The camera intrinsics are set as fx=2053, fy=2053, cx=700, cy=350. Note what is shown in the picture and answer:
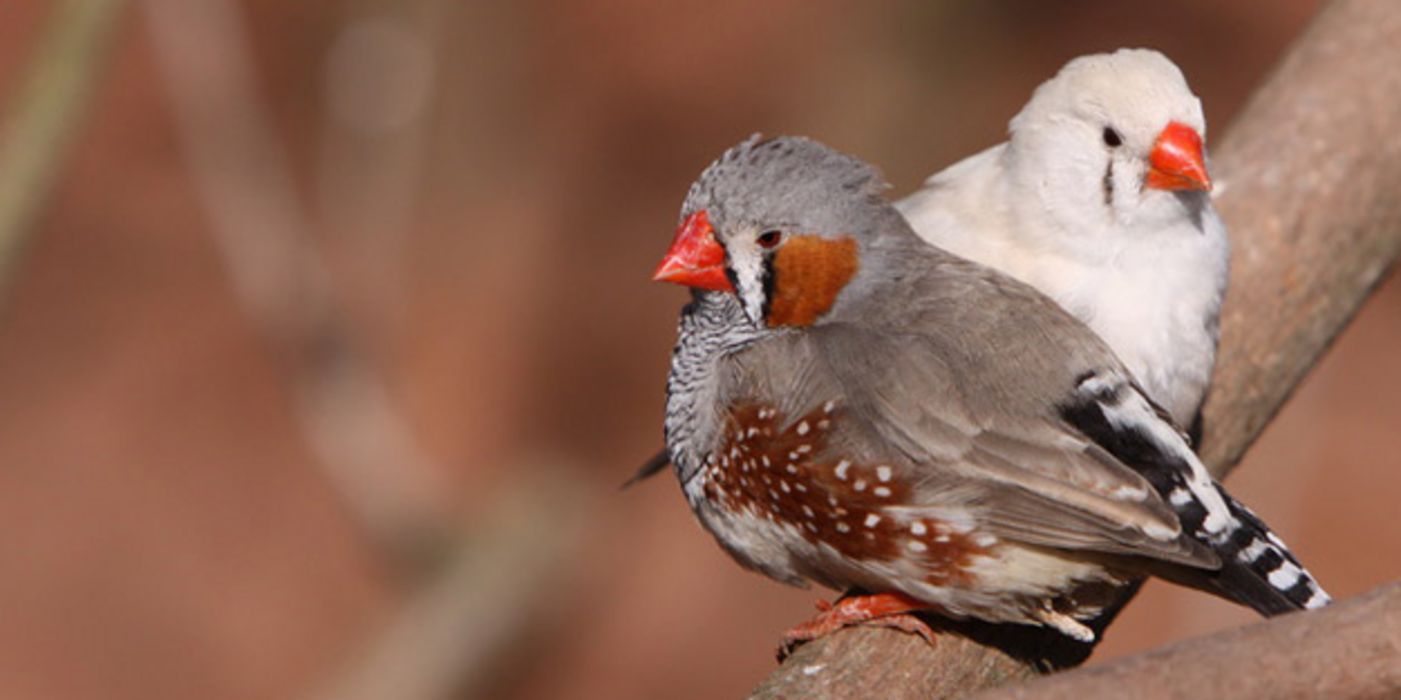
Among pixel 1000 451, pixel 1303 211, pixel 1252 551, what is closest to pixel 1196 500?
pixel 1252 551

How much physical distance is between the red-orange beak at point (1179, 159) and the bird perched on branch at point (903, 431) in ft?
0.75

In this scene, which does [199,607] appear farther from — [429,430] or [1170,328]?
[1170,328]

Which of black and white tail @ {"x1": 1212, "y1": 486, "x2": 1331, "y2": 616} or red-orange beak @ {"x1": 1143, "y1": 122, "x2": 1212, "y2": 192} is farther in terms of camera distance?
red-orange beak @ {"x1": 1143, "y1": 122, "x2": 1212, "y2": 192}

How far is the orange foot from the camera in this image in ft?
8.07

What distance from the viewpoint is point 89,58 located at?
10.5ft

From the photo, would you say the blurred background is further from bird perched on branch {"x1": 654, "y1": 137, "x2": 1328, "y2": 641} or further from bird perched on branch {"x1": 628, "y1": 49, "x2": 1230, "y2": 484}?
bird perched on branch {"x1": 654, "y1": 137, "x2": 1328, "y2": 641}

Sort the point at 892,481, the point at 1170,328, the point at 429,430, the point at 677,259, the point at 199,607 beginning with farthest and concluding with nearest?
the point at 429,430 < the point at 199,607 < the point at 1170,328 < the point at 677,259 < the point at 892,481

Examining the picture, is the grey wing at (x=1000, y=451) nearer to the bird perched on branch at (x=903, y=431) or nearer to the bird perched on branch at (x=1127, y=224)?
the bird perched on branch at (x=903, y=431)

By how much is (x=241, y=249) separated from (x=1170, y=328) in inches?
105

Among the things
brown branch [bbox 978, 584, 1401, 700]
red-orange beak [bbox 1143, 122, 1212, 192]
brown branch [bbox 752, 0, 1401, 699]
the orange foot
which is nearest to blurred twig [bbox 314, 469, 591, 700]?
brown branch [bbox 752, 0, 1401, 699]

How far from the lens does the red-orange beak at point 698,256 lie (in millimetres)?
2533

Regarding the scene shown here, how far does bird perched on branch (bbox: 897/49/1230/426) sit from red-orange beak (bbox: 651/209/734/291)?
0.50 meters

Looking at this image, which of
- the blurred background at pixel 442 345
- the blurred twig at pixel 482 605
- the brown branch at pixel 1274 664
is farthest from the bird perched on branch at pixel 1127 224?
the blurred twig at pixel 482 605

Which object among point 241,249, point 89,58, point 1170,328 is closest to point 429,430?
point 241,249
